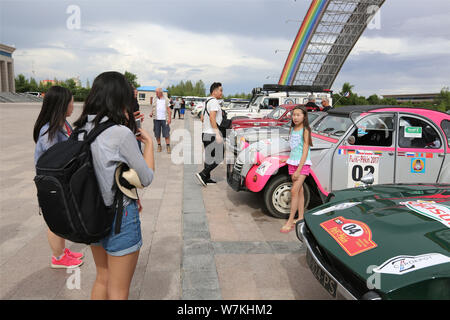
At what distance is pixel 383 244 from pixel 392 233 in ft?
0.46

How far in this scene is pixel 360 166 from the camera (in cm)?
479

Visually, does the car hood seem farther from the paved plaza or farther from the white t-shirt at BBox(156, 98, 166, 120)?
the white t-shirt at BBox(156, 98, 166, 120)

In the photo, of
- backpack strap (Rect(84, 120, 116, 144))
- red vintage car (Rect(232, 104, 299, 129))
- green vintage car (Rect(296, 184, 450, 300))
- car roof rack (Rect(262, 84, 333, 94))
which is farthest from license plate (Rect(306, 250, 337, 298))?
car roof rack (Rect(262, 84, 333, 94))

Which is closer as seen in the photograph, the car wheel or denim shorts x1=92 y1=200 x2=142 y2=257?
denim shorts x1=92 y1=200 x2=142 y2=257

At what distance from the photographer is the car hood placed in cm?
179

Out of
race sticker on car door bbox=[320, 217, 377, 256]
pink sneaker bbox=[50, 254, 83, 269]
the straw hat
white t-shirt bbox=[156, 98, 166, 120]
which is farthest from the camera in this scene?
white t-shirt bbox=[156, 98, 166, 120]

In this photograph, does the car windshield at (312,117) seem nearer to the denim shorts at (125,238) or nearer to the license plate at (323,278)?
the license plate at (323,278)

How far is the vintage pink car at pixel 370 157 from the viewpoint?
4758 mm

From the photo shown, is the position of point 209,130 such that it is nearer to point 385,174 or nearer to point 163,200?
point 163,200

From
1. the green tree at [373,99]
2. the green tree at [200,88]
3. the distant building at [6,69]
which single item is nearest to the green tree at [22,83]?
the distant building at [6,69]

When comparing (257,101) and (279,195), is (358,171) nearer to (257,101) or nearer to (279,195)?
(279,195)

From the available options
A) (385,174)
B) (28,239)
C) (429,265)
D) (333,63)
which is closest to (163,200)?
(28,239)

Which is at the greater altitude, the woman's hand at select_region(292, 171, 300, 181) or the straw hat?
the straw hat
